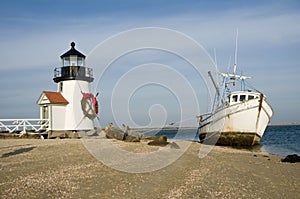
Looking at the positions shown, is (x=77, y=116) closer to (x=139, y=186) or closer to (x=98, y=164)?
(x=98, y=164)

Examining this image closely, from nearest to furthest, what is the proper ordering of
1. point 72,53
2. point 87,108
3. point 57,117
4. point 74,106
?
point 57,117
point 74,106
point 72,53
point 87,108

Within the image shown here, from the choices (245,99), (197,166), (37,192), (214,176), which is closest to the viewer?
(37,192)

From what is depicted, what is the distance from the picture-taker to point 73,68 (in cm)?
2873

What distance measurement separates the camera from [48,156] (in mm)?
14664

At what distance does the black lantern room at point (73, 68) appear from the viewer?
94.1ft

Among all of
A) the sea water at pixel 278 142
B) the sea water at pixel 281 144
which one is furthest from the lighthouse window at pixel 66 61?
the sea water at pixel 281 144

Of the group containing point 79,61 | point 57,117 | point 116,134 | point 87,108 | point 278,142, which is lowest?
point 278,142

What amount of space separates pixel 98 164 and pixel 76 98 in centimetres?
1710

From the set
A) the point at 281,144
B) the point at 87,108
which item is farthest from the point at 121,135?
the point at 281,144

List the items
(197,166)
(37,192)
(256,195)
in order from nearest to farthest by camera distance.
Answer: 1. (37,192)
2. (256,195)
3. (197,166)

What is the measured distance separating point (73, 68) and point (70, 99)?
2.97m

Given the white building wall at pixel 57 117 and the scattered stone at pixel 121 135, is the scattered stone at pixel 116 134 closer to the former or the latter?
the scattered stone at pixel 121 135

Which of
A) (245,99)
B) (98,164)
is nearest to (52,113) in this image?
(98,164)

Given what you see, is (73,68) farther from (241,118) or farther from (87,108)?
(241,118)
